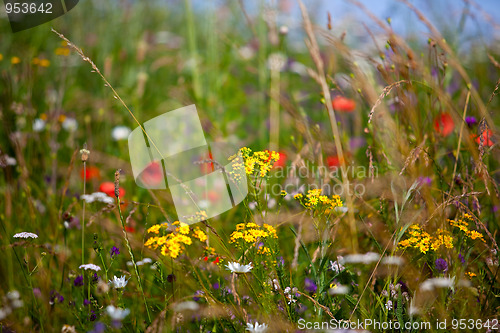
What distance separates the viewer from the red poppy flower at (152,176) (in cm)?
166

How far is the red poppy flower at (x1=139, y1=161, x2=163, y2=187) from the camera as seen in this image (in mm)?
1662

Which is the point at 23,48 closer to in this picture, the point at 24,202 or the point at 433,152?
the point at 24,202

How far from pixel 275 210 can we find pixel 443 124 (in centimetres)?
74

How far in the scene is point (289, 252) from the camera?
1.38m

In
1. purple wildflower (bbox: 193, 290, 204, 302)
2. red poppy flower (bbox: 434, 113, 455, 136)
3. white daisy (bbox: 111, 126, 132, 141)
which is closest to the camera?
purple wildflower (bbox: 193, 290, 204, 302)

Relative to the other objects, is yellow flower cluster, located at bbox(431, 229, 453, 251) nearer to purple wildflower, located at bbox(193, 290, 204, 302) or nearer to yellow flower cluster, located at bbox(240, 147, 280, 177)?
yellow flower cluster, located at bbox(240, 147, 280, 177)

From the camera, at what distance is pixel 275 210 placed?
5.40 ft

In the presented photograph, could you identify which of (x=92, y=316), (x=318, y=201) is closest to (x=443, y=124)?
(x=318, y=201)

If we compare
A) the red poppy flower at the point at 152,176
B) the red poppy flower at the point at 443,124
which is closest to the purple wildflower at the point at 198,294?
the red poppy flower at the point at 152,176

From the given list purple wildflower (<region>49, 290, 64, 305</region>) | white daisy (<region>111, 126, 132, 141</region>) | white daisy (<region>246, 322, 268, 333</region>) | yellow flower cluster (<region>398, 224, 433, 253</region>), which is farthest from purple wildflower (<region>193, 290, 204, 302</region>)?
white daisy (<region>111, 126, 132, 141</region>)

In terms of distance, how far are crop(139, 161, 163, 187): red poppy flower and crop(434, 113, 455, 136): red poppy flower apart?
108cm

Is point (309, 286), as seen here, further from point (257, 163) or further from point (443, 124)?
point (443, 124)

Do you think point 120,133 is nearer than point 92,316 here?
No

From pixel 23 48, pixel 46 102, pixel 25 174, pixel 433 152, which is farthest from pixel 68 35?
pixel 433 152
